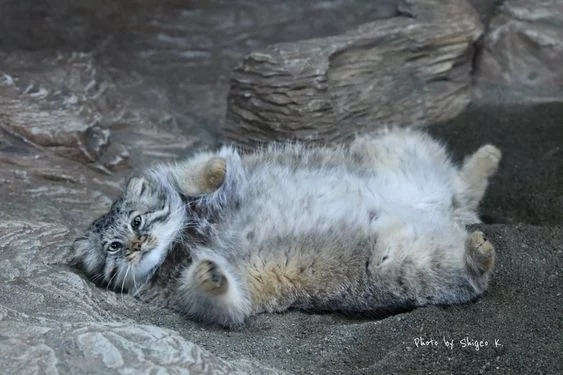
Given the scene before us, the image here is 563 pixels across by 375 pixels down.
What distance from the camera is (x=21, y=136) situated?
4.26 m

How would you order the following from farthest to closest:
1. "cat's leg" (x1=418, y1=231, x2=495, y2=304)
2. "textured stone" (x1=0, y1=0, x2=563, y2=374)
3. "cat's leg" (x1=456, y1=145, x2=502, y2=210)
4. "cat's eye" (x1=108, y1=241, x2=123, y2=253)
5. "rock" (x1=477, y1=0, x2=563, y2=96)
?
"rock" (x1=477, y1=0, x2=563, y2=96) < "cat's leg" (x1=456, y1=145, x2=502, y2=210) < "cat's eye" (x1=108, y1=241, x2=123, y2=253) < "cat's leg" (x1=418, y1=231, x2=495, y2=304) < "textured stone" (x1=0, y1=0, x2=563, y2=374)

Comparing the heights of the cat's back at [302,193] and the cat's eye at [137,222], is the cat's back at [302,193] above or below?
above

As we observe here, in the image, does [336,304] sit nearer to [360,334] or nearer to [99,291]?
[360,334]

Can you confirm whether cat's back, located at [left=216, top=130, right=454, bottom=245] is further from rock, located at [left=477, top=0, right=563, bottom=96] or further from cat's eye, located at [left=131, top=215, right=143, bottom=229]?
rock, located at [left=477, top=0, right=563, bottom=96]

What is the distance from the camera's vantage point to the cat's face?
11.2 feet

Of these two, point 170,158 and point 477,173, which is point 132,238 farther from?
point 477,173

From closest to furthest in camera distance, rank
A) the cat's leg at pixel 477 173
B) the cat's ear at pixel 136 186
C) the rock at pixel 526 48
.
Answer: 1. the cat's ear at pixel 136 186
2. the cat's leg at pixel 477 173
3. the rock at pixel 526 48

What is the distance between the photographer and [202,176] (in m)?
3.53

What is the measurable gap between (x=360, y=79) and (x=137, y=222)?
1.81 m

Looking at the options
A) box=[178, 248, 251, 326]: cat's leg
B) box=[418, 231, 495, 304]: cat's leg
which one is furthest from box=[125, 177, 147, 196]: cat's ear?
box=[418, 231, 495, 304]: cat's leg

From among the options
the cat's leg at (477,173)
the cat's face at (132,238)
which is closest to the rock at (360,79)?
the cat's leg at (477,173)

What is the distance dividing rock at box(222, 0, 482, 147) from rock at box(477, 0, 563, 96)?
171mm

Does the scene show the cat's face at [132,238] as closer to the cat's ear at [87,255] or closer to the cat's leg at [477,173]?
the cat's ear at [87,255]

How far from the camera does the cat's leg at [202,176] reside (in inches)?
139
